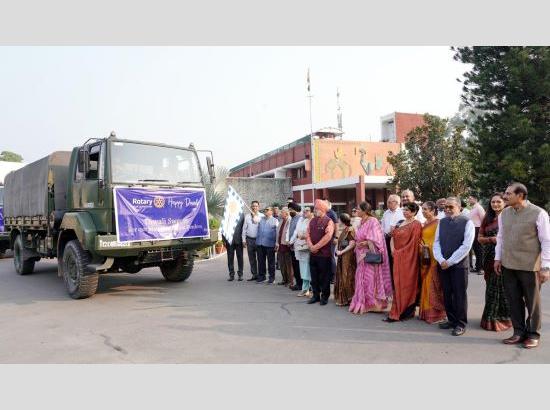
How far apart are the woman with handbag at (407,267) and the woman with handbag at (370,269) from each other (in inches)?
20.0

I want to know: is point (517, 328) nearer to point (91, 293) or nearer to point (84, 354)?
point (84, 354)

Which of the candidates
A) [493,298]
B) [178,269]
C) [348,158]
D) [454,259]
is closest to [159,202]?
[178,269]

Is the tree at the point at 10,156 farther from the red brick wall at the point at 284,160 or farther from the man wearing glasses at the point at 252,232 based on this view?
the man wearing glasses at the point at 252,232

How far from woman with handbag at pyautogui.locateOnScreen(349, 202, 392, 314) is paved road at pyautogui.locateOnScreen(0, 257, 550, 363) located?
234mm

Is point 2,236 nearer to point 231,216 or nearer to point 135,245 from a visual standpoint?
point 231,216

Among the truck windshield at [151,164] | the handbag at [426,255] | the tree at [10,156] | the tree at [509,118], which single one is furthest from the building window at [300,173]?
the tree at [10,156]

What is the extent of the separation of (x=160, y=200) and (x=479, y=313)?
5.40 m

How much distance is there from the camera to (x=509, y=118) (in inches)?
525

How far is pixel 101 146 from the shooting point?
7105 mm

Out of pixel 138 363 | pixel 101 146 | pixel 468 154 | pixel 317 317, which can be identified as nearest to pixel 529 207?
pixel 317 317

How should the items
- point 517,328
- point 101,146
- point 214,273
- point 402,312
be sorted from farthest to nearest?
point 214,273, point 101,146, point 402,312, point 517,328

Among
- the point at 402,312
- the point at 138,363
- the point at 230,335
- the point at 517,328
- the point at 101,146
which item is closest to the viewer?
the point at 138,363

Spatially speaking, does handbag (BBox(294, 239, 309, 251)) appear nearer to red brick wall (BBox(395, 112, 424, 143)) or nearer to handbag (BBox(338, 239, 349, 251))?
handbag (BBox(338, 239, 349, 251))

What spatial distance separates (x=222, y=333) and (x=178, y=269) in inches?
159
